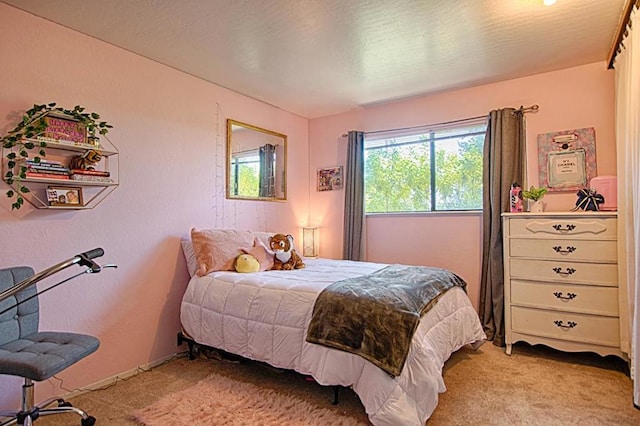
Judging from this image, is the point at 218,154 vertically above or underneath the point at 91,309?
above

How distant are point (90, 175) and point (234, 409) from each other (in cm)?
174

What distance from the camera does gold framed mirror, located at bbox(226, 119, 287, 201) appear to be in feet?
11.7

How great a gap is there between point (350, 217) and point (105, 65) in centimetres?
269

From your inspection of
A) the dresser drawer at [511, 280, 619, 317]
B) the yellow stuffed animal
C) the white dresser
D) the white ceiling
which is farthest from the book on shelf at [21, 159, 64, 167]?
the dresser drawer at [511, 280, 619, 317]

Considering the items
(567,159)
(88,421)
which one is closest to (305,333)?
(88,421)

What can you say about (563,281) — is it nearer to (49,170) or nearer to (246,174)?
(246,174)

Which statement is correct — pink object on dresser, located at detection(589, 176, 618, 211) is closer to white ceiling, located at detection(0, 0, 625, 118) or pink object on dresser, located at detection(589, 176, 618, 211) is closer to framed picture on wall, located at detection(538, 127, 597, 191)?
framed picture on wall, located at detection(538, 127, 597, 191)

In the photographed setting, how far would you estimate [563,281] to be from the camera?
273cm

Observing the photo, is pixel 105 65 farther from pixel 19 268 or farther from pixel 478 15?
pixel 478 15

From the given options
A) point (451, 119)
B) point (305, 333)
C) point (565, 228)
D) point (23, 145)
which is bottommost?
point (305, 333)

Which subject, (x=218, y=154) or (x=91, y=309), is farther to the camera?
(x=218, y=154)

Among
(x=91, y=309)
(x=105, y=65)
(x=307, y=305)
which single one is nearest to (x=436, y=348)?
(x=307, y=305)

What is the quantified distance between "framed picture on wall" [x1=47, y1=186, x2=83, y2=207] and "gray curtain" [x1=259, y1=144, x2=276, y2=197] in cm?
180

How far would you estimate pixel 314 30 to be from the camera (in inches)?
95.8
